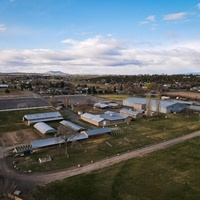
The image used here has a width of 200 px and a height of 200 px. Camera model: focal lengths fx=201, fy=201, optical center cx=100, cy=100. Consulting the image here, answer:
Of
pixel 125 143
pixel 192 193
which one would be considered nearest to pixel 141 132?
pixel 125 143

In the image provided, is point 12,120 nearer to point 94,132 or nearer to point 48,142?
point 48,142

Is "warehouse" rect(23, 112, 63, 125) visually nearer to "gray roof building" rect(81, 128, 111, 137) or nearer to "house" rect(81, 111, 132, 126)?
"house" rect(81, 111, 132, 126)

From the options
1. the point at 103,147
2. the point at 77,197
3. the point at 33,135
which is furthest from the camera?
the point at 33,135

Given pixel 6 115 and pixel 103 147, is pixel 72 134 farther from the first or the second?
pixel 6 115

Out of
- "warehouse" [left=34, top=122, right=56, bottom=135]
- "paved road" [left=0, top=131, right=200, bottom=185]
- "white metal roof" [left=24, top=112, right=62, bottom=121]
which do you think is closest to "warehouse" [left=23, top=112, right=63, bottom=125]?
"white metal roof" [left=24, top=112, right=62, bottom=121]

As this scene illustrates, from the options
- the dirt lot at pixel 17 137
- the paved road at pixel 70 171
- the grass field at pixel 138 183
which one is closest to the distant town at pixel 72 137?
the dirt lot at pixel 17 137

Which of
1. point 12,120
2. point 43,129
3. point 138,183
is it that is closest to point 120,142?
point 138,183
